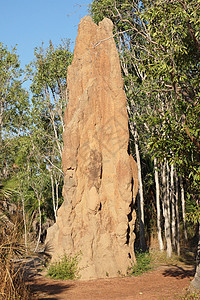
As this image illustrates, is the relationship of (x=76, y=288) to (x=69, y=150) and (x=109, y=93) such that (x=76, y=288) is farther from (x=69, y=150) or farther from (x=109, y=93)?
(x=109, y=93)

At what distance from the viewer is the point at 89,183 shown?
11.4 meters

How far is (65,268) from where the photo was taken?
10.8 meters

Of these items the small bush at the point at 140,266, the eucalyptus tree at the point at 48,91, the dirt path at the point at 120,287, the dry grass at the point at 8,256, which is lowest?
the dirt path at the point at 120,287

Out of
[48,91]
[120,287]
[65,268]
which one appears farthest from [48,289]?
[48,91]

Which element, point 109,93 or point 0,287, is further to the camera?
point 109,93

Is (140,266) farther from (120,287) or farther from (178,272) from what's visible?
(120,287)

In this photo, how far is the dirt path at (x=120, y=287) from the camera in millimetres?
8688

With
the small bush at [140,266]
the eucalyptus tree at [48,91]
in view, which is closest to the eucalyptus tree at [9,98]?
the eucalyptus tree at [48,91]

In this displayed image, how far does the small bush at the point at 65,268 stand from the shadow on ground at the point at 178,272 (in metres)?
2.84

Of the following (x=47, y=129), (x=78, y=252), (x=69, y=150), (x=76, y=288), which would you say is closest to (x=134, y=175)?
(x=69, y=150)

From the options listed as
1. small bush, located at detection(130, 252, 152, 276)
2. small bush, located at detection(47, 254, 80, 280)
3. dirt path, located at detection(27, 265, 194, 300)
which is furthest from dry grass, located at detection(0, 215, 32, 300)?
small bush, located at detection(130, 252, 152, 276)

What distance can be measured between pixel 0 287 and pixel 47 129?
15.8 m

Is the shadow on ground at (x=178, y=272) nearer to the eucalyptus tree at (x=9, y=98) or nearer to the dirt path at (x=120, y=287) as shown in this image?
the dirt path at (x=120, y=287)

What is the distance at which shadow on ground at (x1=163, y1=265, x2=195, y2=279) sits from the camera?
35.9 feet
